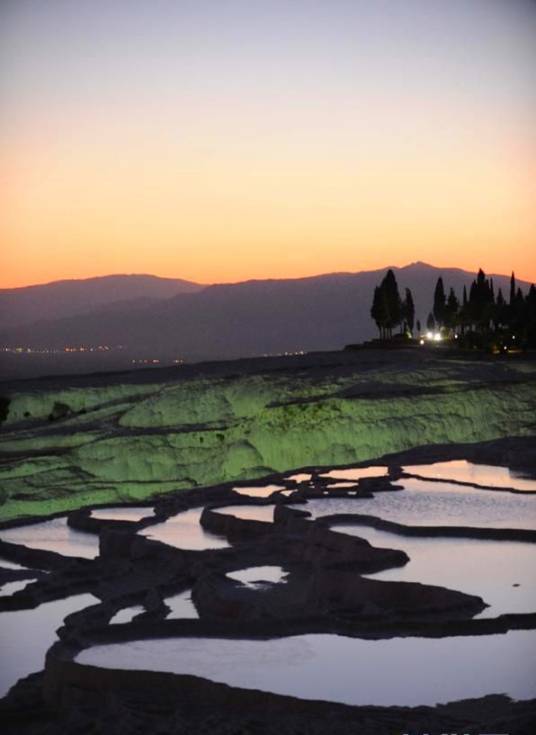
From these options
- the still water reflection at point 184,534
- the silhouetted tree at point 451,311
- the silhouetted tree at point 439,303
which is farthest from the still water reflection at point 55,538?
the silhouetted tree at point 439,303

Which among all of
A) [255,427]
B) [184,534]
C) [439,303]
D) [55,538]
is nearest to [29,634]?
[184,534]

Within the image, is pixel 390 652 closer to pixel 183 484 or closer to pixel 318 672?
pixel 318 672

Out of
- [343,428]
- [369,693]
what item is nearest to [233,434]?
[343,428]

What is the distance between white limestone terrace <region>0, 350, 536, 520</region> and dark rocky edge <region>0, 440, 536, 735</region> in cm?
1528

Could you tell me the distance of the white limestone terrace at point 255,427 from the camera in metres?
32.8

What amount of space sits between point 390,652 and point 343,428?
2527 centimetres

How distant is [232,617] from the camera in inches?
378

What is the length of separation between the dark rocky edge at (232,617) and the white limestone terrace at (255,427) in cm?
1528

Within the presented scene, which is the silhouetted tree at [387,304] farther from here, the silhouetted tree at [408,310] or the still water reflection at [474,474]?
the still water reflection at [474,474]

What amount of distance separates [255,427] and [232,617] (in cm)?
2677

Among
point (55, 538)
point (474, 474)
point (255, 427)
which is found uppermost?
point (474, 474)

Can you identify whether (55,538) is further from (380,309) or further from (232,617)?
(380,309)

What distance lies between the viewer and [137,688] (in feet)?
25.4

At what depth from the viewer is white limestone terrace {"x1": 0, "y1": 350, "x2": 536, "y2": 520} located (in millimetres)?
32750
